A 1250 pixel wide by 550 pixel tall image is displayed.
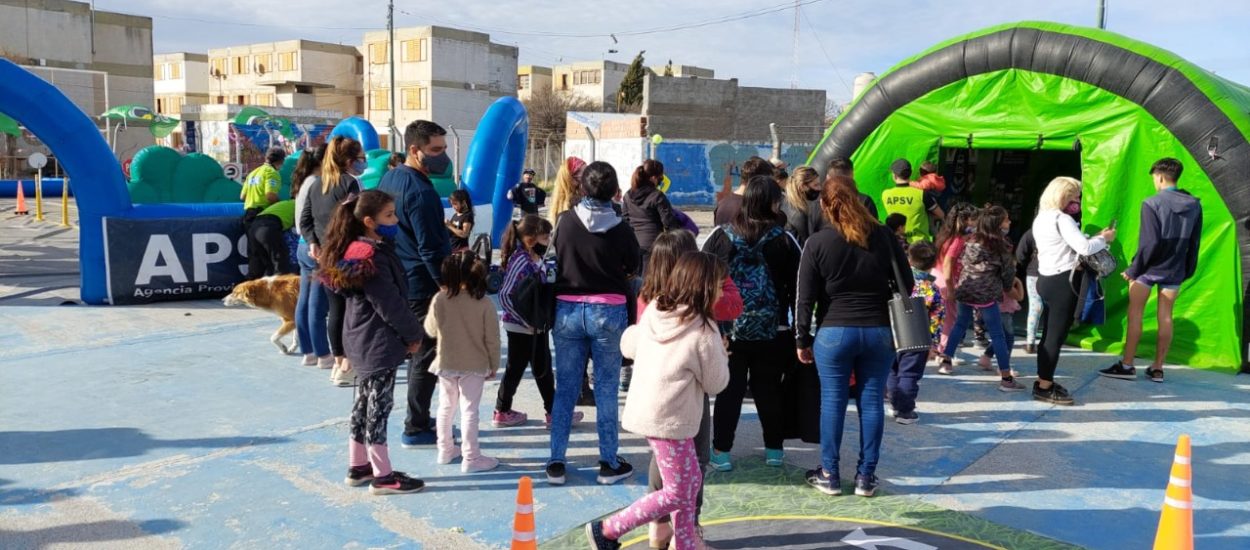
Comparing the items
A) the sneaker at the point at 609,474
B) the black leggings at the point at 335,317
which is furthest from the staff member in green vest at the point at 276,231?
the sneaker at the point at 609,474

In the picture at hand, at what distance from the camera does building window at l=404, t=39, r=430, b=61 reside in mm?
52094

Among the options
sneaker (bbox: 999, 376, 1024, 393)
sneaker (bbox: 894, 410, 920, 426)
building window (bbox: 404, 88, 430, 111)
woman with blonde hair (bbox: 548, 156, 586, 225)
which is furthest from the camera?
building window (bbox: 404, 88, 430, 111)

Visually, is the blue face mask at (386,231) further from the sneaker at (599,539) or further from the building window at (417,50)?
the building window at (417,50)

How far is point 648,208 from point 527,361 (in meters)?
1.56

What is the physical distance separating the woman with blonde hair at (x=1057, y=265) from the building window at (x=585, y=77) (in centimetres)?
6374

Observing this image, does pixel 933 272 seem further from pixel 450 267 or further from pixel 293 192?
pixel 293 192

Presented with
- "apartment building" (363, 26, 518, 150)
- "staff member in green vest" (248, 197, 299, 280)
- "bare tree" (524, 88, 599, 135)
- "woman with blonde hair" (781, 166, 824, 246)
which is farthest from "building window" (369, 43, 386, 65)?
"woman with blonde hair" (781, 166, 824, 246)

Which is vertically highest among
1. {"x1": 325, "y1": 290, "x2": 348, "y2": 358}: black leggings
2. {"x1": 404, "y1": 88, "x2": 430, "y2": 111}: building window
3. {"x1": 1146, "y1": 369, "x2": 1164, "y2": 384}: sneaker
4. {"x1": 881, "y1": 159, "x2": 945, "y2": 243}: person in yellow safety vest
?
{"x1": 404, "y1": 88, "x2": 430, "y2": 111}: building window

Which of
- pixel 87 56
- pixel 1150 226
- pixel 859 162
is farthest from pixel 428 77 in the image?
pixel 1150 226

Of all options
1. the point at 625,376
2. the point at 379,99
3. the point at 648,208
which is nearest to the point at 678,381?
the point at 648,208

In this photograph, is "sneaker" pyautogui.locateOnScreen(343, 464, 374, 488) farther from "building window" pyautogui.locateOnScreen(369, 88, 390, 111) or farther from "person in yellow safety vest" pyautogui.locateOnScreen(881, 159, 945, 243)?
"building window" pyautogui.locateOnScreen(369, 88, 390, 111)

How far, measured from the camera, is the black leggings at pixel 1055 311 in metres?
6.00

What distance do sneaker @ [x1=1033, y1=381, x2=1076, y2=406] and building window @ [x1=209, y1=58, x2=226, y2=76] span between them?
2610 inches

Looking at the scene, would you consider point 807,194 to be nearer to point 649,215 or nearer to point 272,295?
point 649,215
